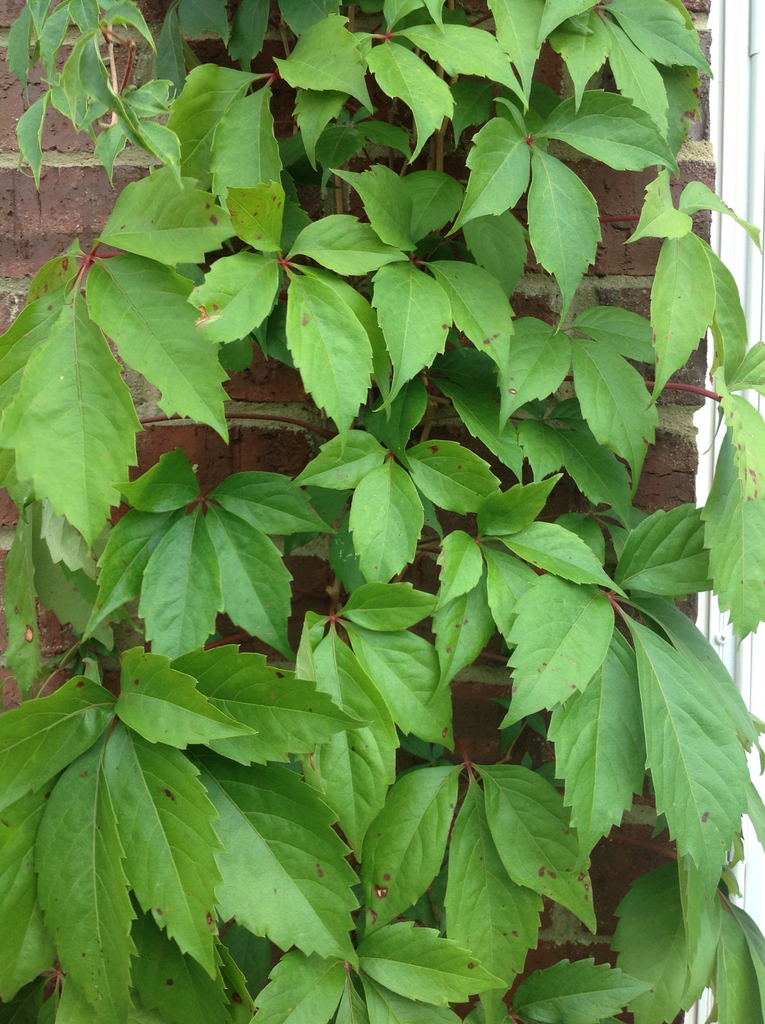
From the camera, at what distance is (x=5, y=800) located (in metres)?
0.55

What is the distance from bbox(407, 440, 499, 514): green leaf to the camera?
630mm

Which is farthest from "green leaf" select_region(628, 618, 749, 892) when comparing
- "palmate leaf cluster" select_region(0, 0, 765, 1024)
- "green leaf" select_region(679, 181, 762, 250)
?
"green leaf" select_region(679, 181, 762, 250)

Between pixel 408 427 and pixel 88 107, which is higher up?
pixel 88 107

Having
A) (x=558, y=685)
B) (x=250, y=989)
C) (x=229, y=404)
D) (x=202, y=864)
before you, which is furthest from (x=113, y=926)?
(x=229, y=404)

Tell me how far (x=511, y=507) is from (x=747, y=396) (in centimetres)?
43

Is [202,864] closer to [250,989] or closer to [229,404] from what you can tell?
[250,989]

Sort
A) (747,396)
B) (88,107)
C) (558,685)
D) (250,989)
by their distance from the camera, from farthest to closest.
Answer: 1. (747,396)
2. (250,989)
3. (558,685)
4. (88,107)

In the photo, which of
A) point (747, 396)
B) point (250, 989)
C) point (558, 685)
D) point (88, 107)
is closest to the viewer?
point (88, 107)

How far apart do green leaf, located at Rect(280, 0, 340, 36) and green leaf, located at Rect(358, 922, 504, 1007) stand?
2.36 feet

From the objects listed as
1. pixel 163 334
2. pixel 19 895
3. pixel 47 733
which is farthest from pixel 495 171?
pixel 19 895

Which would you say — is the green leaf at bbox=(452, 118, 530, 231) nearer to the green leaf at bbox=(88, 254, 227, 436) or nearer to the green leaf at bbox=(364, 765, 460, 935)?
the green leaf at bbox=(88, 254, 227, 436)

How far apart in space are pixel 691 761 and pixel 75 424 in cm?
50

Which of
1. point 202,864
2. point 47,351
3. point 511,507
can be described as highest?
point 47,351

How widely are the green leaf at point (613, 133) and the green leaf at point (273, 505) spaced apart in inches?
13.4
